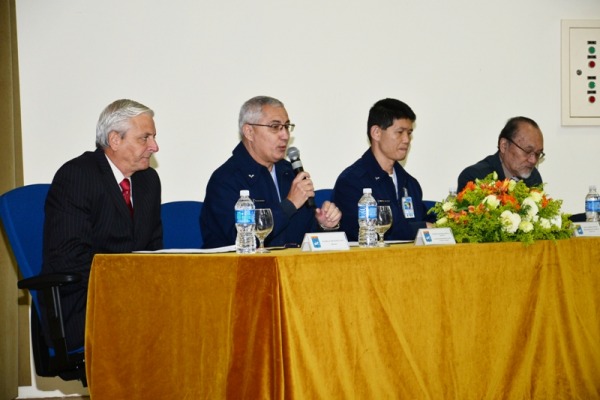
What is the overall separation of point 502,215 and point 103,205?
1.69 m

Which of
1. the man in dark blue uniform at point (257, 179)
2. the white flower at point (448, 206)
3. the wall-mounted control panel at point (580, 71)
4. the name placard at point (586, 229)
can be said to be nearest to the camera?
the white flower at point (448, 206)

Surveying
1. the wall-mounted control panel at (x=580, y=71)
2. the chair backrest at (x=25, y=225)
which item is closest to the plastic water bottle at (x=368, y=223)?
the chair backrest at (x=25, y=225)

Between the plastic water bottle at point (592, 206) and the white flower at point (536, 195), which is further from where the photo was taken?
the plastic water bottle at point (592, 206)

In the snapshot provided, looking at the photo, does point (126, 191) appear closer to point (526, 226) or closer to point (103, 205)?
point (103, 205)

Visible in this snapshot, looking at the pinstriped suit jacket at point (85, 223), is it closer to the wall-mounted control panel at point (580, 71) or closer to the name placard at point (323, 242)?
the name placard at point (323, 242)

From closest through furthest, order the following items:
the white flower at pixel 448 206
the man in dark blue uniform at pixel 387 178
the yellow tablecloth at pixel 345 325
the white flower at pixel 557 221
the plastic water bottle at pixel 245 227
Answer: the yellow tablecloth at pixel 345 325 → the plastic water bottle at pixel 245 227 → the white flower at pixel 557 221 → the white flower at pixel 448 206 → the man in dark blue uniform at pixel 387 178

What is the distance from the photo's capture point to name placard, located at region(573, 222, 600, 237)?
134 inches

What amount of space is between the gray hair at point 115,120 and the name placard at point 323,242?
1327mm

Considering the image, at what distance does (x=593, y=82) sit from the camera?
5527mm

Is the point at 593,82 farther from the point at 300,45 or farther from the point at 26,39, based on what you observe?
the point at 26,39

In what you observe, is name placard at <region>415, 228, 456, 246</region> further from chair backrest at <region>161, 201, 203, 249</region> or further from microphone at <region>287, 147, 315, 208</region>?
chair backrest at <region>161, 201, 203, 249</region>

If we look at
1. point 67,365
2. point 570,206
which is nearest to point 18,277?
point 67,365

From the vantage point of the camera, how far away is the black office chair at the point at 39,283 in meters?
2.94

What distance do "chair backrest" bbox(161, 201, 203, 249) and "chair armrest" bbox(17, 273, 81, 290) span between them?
1.00m
